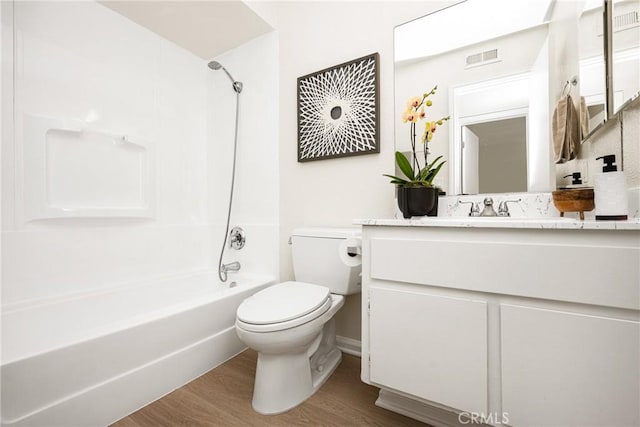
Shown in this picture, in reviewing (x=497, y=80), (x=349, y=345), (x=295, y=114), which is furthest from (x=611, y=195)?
(x=295, y=114)

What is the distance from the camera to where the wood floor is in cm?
108

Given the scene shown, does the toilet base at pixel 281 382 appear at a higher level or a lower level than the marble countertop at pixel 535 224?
lower

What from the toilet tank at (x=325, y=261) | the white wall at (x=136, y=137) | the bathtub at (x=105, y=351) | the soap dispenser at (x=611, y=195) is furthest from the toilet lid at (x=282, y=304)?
the soap dispenser at (x=611, y=195)

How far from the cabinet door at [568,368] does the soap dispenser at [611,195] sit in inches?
10.8

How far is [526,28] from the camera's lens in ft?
4.02

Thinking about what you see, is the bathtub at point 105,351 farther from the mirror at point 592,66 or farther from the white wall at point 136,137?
the mirror at point 592,66

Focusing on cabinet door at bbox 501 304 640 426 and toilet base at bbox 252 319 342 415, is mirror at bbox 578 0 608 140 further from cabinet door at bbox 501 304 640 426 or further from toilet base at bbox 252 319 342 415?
toilet base at bbox 252 319 342 415

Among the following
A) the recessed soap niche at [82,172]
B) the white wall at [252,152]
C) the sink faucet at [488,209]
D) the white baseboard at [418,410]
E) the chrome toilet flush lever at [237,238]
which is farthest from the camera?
the chrome toilet flush lever at [237,238]

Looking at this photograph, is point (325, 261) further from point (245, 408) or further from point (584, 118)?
point (584, 118)

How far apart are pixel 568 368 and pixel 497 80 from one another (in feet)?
3.90

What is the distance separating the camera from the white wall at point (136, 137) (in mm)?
1337

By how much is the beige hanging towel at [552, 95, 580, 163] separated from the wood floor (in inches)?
48.5

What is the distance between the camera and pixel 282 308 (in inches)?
44.9

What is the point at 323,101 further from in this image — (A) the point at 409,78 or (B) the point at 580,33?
(B) the point at 580,33
